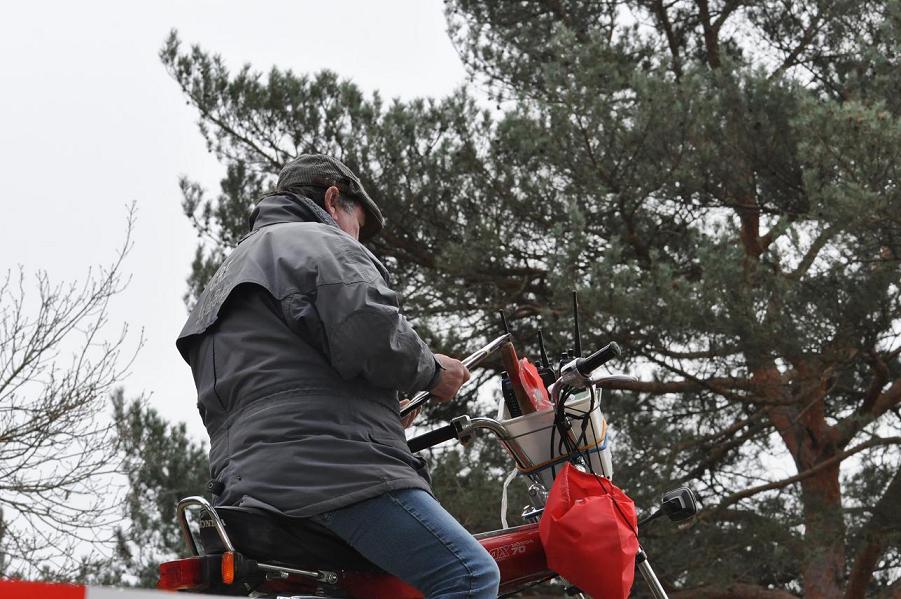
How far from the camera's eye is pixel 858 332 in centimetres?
843

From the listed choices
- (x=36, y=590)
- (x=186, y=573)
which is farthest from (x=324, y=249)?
(x=36, y=590)

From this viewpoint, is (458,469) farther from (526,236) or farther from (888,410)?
(888,410)

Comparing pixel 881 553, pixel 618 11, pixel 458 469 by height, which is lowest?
pixel 881 553

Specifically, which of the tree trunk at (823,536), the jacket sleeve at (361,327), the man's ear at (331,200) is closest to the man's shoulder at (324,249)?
the jacket sleeve at (361,327)

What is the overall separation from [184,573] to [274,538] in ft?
0.68

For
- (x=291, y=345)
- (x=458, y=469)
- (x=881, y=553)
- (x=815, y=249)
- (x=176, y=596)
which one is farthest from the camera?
(x=458, y=469)

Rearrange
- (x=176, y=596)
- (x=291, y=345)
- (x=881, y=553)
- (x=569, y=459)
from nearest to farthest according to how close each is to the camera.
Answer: (x=176, y=596) → (x=291, y=345) → (x=569, y=459) → (x=881, y=553)

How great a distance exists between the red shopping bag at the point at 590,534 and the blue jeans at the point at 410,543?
1.57 feet

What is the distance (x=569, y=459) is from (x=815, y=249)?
573cm

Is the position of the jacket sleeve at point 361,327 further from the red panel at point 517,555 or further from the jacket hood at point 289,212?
the red panel at point 517,555

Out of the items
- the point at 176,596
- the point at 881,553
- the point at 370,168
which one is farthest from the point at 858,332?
the point at 176,596

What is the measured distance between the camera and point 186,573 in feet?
7.55

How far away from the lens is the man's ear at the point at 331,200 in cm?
291

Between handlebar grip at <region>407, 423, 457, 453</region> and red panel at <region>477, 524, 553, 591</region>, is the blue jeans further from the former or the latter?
handlebar grip at <region>407, 423, 457, 453</region>
